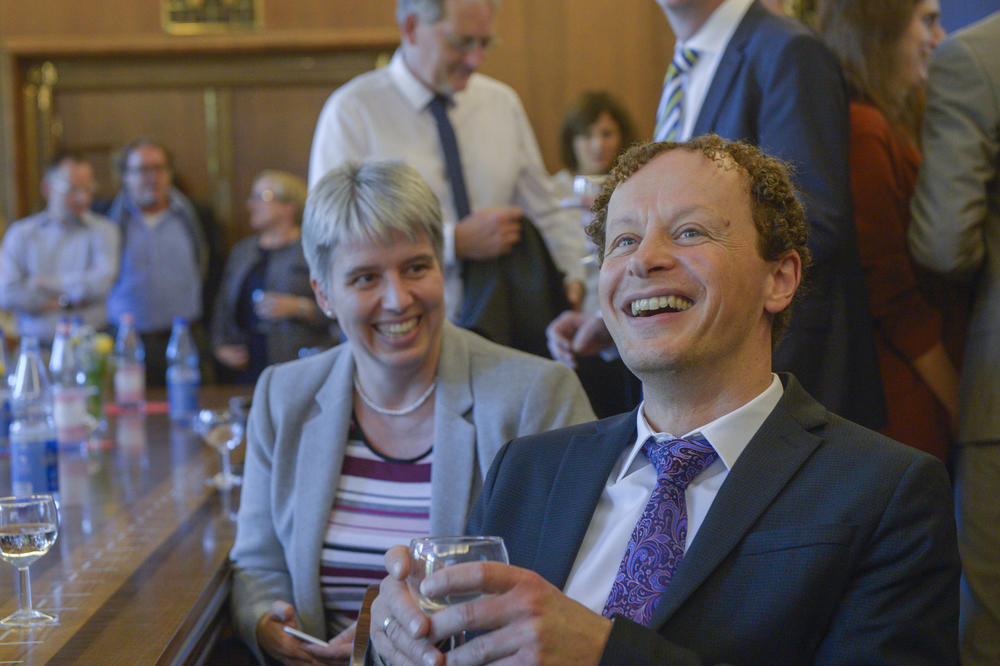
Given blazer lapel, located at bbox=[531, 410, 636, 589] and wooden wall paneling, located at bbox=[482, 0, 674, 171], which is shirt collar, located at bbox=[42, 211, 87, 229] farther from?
blazer lapel, located at bbox=[531, 410, 636, 589]

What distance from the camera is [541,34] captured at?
694 cm

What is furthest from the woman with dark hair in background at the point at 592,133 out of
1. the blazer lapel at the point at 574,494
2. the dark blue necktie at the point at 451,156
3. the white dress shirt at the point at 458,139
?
the blazer lapel at the point at 574,494

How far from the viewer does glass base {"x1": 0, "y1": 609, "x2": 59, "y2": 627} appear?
1496mm

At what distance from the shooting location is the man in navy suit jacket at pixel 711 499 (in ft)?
3.78

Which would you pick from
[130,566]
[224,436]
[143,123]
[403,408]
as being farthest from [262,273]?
[130,566]

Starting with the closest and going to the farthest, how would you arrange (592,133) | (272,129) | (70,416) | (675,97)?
(675,97)
(70,416)
(592,133)
(272,129)

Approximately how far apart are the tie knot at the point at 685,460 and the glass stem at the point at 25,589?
2.93 feet

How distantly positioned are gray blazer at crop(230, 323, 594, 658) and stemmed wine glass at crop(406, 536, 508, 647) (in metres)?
0.79

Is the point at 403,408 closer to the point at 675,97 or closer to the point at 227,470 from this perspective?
the point at 227,470

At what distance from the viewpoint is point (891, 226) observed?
2.23 meters

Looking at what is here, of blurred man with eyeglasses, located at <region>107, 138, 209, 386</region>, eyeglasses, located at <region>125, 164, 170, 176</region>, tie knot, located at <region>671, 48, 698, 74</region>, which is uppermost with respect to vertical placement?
tie knot, located at <region>671, 48, 698, 74</region>

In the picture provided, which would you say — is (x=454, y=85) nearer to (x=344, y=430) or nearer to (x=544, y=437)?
(x=344, y=430)

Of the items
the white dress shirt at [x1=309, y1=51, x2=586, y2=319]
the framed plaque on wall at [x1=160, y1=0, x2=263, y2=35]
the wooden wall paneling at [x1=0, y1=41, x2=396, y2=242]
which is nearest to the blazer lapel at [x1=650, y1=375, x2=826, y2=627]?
the white dress shirt at [x1=309, y1=51, x2=586, y2=319]

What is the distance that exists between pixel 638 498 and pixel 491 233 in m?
1.26
